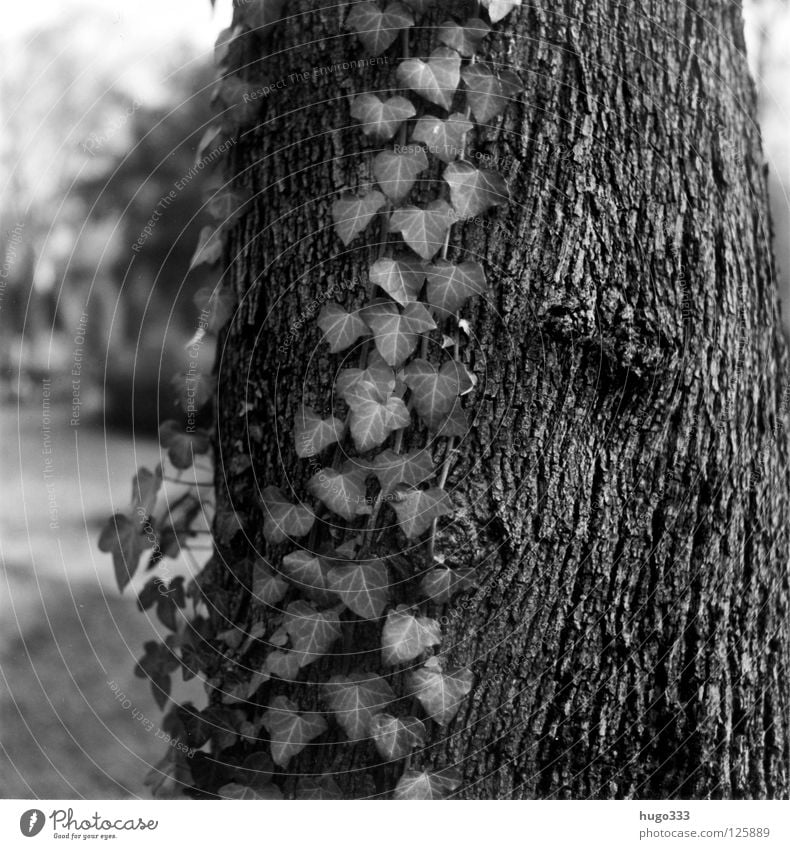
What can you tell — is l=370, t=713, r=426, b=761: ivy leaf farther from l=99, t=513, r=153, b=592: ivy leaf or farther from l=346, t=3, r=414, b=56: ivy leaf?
l=346, t=3, r=414, b=56: ivy leaf

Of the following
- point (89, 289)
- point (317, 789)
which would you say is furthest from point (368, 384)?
point (317, 789)

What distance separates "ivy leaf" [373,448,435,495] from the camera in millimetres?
958

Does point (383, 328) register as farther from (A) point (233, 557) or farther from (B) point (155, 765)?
(B) point (155, 765)

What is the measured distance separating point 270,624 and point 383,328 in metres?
0.49

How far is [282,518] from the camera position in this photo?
0.99 metres

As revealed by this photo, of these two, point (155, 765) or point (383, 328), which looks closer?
point (383, 328)

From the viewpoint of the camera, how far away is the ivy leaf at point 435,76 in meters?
0.96

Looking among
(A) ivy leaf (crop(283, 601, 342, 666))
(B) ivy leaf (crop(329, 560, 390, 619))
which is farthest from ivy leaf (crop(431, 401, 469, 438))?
(A) ivy leaf (crop(283, 601, 342, 666))

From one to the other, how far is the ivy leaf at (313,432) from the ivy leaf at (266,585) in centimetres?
19

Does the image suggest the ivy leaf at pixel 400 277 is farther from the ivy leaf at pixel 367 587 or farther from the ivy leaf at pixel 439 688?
the ivy leaf at pixel 439 688

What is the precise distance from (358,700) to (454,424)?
443 millimetres

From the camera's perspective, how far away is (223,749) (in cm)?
101

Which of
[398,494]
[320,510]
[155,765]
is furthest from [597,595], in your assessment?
[155,765]

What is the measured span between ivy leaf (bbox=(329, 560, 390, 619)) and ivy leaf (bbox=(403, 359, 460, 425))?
24 cm
